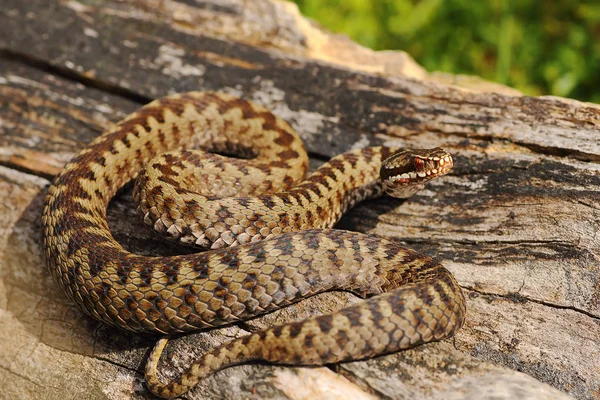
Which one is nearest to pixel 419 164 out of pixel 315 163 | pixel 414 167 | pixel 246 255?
pixel 414 167

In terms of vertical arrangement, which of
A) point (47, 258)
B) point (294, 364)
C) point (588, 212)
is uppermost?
point (588, 212)

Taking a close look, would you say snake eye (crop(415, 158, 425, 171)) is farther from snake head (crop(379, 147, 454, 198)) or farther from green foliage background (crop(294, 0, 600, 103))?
green foliage background (crop(294, 0, 600, 103))

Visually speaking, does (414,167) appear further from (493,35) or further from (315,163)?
(493,35)

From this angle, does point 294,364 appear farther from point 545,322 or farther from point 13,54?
point 13,54

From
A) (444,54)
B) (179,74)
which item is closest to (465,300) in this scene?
(179,74)

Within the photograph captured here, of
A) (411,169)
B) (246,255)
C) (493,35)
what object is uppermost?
(493,35)

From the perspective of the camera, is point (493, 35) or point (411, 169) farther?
point (493, 35)

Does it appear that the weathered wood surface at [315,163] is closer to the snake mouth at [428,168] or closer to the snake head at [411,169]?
the snake head at [411,169]

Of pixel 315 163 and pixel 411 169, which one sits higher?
pixel 411 169
